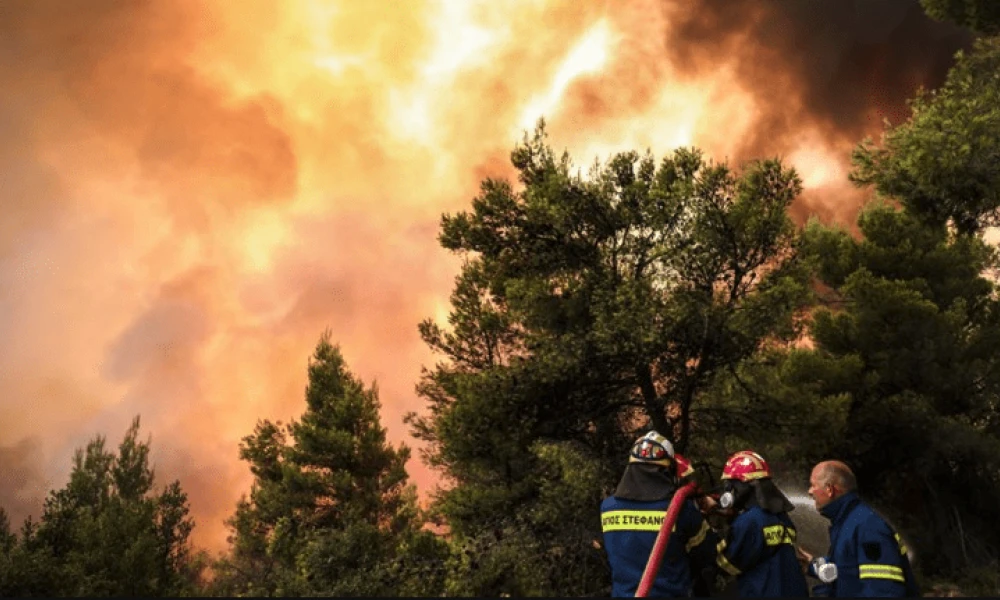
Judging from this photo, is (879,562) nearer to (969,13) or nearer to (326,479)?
(969,13)

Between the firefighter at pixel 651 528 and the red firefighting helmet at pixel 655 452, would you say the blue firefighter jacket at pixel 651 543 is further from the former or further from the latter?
the red firefighting helmet at pixel 655 452

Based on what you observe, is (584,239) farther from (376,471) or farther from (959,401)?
(376,471)

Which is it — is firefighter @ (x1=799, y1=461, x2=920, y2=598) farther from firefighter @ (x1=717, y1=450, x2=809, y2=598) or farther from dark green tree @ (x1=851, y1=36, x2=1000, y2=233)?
dark green tree @ (x1=851, y1=36, x2=1000, y2=233)

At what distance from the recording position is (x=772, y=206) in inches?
677

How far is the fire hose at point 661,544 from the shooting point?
17.5 feet

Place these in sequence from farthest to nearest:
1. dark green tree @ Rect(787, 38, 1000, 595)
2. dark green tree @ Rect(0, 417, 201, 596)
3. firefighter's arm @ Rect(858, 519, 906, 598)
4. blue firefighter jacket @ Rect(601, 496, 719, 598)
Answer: dark green tree @ Rect(0, 417, 201, 596), dark green tree @ Rect(787, 38, 1000, 595), blue firefighter jacket @ Rect(601, 496, 719, 598), firefighter's arm @ Rect(858, 519, 906, 598)

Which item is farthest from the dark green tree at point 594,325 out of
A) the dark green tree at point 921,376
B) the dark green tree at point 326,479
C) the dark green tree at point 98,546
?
the dark green tree at point 98,546

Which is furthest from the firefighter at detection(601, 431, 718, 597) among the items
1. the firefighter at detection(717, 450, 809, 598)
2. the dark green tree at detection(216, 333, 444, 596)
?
the dark green tree at detection(216, 333, 444, 596)

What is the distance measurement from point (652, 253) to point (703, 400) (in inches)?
182

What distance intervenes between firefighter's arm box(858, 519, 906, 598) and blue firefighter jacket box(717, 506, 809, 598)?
35.0 inches

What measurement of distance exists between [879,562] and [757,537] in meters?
1.03

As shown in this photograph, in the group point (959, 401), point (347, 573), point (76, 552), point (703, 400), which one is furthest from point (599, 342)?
point (76, 552)

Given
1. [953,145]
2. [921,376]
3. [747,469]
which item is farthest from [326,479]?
[747,469]

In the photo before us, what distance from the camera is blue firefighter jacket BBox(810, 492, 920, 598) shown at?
4.92m
